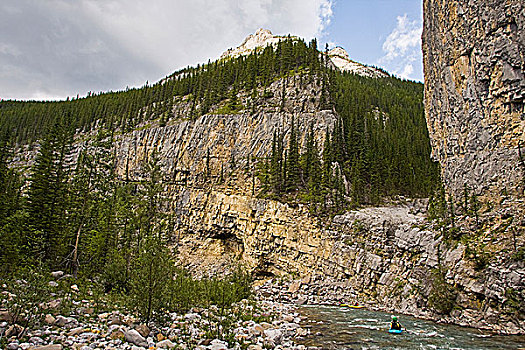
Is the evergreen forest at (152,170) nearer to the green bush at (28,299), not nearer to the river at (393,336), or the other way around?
the green bush at (28,299)

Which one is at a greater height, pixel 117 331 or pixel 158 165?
pixel 158 165

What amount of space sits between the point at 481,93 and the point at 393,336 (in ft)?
76.8

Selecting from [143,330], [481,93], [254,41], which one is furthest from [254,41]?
[143,330]

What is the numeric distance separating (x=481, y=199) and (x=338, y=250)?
15.7m

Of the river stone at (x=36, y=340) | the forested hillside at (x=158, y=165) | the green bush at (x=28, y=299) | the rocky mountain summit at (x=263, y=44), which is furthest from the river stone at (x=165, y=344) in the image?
the rocky mountain summit at (x=263, y=44)

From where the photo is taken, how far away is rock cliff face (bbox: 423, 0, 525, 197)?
2508 centimetres

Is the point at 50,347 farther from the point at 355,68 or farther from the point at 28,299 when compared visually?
the point at 355,68

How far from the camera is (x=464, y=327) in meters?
20.1

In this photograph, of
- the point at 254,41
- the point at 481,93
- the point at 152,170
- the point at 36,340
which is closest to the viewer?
the point at 36,340

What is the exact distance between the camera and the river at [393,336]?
631 inches

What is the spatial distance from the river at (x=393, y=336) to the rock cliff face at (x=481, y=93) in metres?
12.6

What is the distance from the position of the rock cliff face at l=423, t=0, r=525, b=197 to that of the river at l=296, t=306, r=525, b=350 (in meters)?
12.6

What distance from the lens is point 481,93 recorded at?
92.3ft

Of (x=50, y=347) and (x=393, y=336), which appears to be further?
(x=393, y=336)
